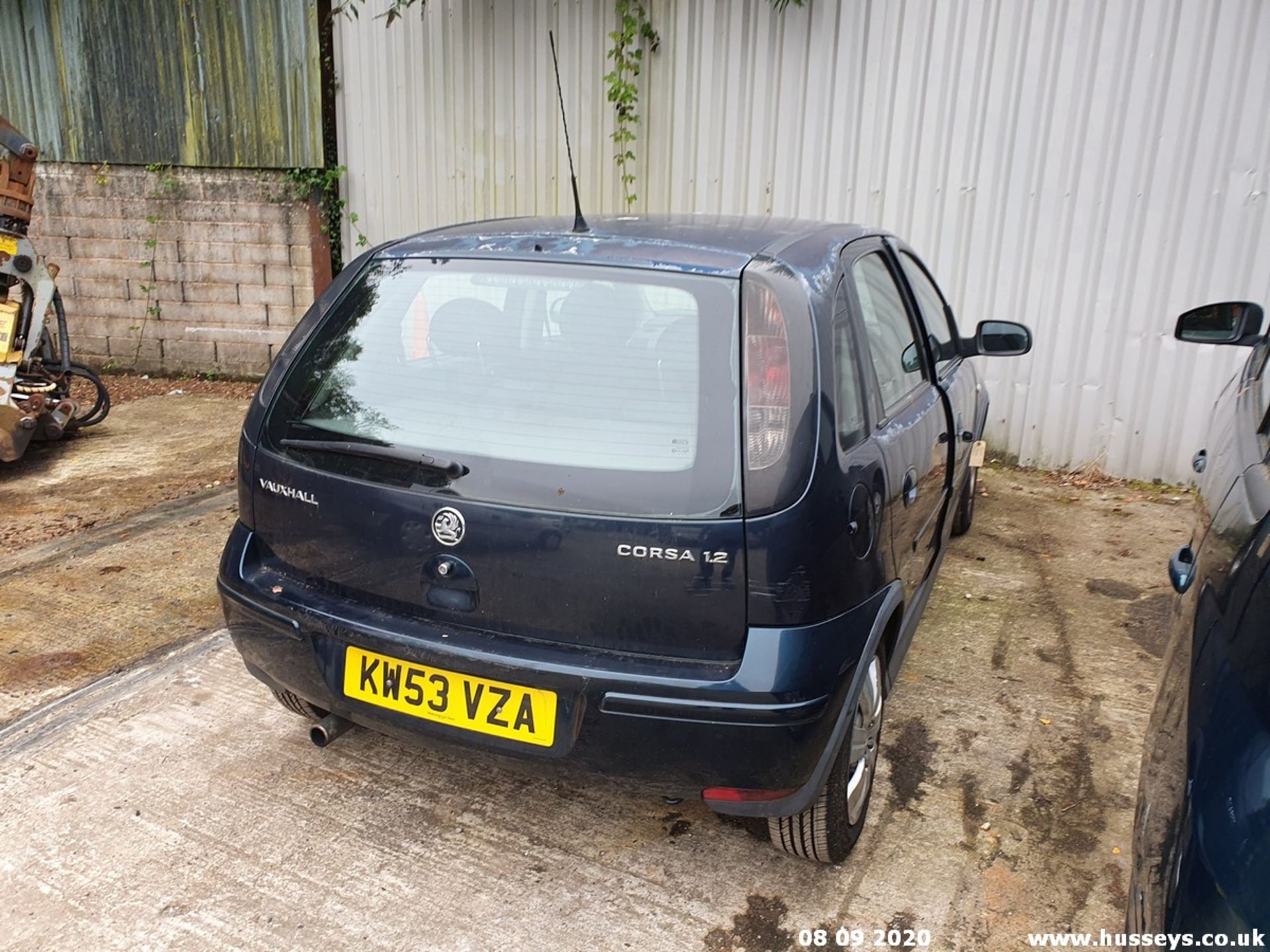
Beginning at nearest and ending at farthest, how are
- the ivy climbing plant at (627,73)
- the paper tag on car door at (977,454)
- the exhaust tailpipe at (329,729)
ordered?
1. the exhaust tailpipe at (329,729)
2. the paper tag on car door at (977,454)
3. the ivy climbing plant at (627,73)

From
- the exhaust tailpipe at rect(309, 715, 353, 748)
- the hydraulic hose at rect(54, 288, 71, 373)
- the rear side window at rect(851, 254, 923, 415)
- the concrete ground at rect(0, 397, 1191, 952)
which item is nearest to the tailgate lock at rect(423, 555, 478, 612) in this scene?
the concrete ground at rect(0, 397, 1191, 952)

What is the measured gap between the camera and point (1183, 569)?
2.17m

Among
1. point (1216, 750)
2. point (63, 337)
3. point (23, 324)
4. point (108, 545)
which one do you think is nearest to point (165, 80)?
point (63, 337)

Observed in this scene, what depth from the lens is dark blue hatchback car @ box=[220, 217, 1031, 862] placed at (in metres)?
2.01

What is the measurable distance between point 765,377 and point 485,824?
1482 mm

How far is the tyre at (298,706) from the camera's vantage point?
9.00 feet

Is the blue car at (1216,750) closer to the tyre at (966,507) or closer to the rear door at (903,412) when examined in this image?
the rear door at (903,412)

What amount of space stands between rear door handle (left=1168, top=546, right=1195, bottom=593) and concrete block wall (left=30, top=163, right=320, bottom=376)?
651cm

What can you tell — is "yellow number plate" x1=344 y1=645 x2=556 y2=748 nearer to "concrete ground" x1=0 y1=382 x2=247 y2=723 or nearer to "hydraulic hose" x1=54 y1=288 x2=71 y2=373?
"concrete ground" x1=0 y1=382 x2=247 y2=723

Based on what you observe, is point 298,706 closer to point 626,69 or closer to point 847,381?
point 847,381

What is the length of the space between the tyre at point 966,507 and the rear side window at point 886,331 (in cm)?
154

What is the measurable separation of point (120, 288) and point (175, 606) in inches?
198

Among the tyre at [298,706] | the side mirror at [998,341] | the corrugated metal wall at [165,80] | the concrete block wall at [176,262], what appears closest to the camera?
the tyre at [298,706]
